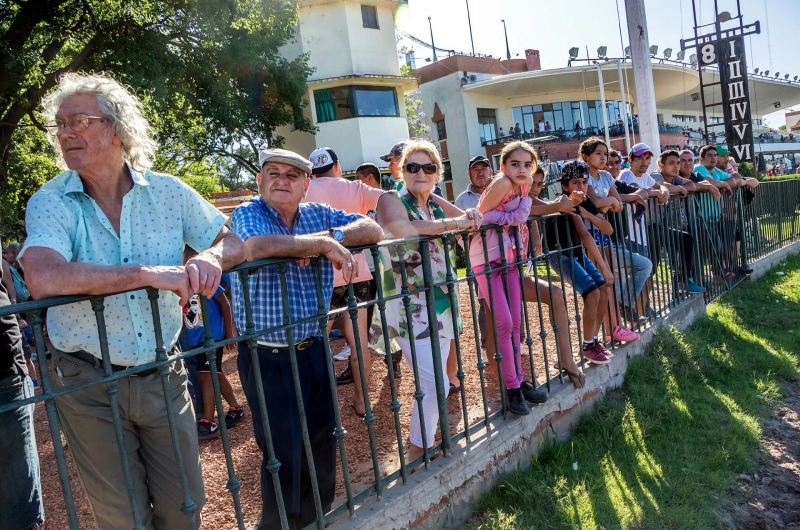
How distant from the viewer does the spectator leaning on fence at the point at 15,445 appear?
2277mm

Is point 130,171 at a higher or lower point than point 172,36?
lower

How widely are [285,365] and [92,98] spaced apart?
134cm

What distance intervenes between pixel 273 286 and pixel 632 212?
4.37 metres

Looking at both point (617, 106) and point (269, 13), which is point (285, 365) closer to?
point (269, 13)

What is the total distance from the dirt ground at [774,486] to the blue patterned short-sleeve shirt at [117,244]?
309cm

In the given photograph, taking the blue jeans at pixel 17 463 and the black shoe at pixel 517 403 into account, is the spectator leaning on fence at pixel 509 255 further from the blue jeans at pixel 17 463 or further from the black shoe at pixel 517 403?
the blue jeans at pixel 17 463

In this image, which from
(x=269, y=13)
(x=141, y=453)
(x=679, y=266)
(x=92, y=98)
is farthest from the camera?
(x=269, y=13)

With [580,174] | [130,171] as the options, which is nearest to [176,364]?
[130,171]

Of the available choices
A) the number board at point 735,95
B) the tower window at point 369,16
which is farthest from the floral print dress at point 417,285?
the tower window at point 369,16

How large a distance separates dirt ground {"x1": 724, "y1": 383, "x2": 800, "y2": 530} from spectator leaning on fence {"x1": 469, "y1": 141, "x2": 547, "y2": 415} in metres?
1.25

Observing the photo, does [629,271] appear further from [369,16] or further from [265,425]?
[369,16]

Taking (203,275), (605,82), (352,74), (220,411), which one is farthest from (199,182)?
(203,275)

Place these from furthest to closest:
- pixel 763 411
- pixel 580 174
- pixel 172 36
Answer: pixel 172 36 → pixel 580 174 → pixel 763 411

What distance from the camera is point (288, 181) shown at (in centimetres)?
283
